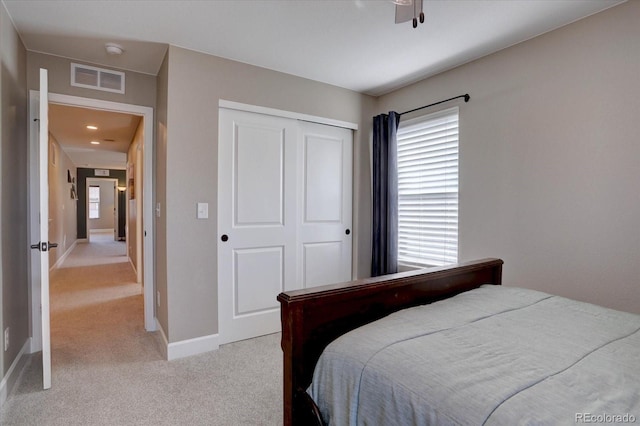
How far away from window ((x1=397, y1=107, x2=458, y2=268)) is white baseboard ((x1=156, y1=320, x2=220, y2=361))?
1962mm

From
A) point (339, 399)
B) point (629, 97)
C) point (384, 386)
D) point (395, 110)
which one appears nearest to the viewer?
point (384, 386)

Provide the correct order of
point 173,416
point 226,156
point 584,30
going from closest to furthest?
point 173,416 < point 584,30 < point 226,156

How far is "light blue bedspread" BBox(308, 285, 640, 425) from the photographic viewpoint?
31.5 inches

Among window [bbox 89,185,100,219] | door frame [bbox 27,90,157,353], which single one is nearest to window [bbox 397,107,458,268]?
door frame [bbox 27,90,157,353]

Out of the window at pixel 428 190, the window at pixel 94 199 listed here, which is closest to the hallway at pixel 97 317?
the window at pixel 428 190

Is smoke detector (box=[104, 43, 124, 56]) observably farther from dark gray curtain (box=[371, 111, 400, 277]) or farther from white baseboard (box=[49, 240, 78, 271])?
white baseboard (box=[49, 240, 78, 271])

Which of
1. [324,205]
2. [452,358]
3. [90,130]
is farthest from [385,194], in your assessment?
[90,130]

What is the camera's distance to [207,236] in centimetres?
276

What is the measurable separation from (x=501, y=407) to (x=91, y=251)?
966 cm

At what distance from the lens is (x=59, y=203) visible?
654cm

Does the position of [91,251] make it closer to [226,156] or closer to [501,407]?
[226,156]

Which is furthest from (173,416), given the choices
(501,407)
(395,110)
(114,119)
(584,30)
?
(114,119)

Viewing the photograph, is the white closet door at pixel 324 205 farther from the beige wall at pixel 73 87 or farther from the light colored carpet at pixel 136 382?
the beige wall at pixel 73 87

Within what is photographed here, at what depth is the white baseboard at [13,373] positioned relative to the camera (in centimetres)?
198
